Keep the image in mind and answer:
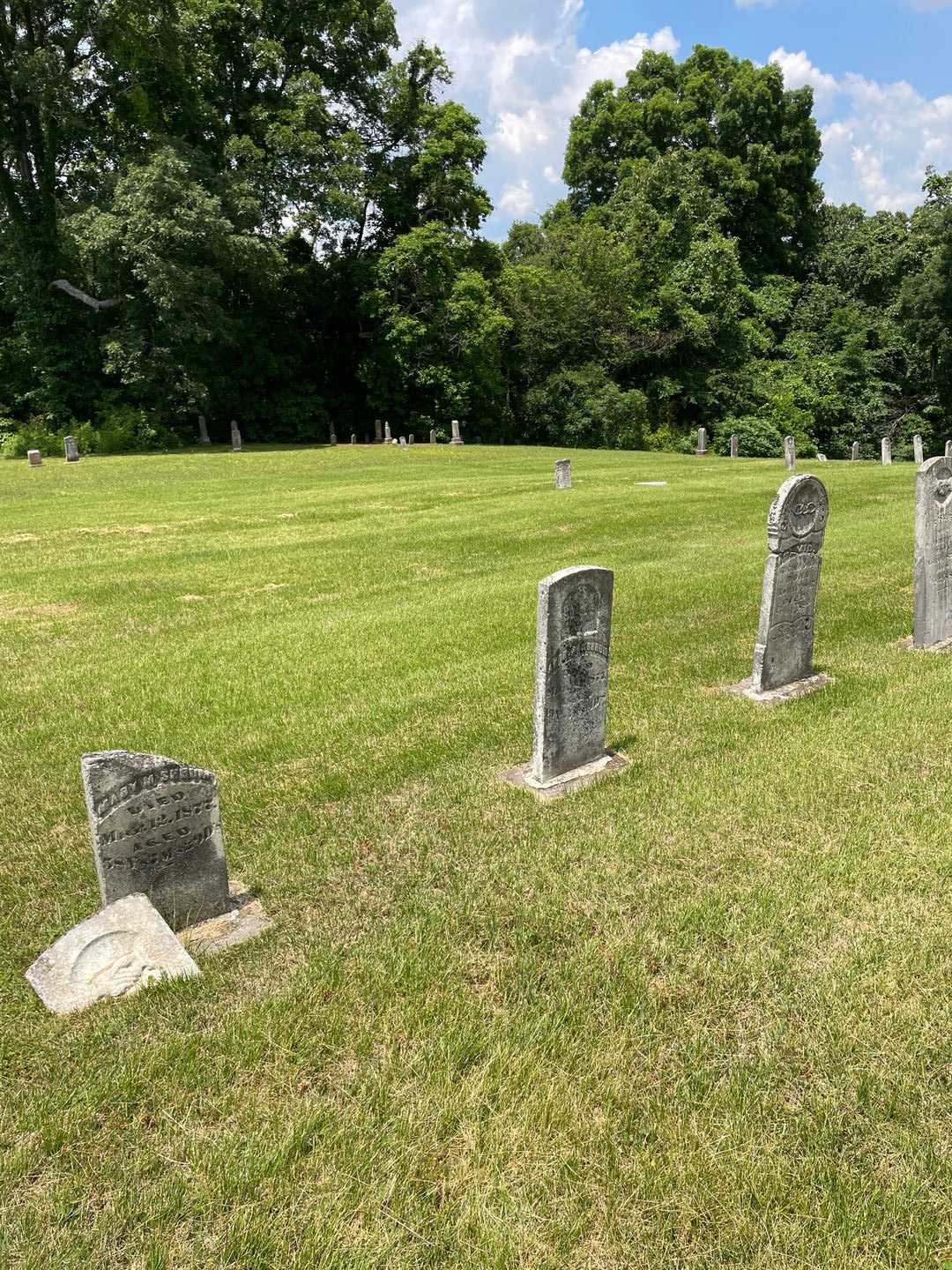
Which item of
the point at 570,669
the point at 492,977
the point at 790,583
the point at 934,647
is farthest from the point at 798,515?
the point at 492,977

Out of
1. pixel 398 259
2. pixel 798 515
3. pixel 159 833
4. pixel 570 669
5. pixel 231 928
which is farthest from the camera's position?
pixel 398 259

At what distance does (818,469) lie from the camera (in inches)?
1005

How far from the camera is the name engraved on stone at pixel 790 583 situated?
617 centimetres

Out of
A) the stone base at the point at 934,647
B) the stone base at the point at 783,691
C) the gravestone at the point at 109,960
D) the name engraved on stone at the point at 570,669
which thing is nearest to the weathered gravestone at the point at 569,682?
the name engraved on stone at the point at 570,669

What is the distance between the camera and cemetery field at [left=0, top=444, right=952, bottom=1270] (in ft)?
7.64

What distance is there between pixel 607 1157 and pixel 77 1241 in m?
1.60

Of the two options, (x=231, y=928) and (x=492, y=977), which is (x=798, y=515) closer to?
(x=492, y=977)

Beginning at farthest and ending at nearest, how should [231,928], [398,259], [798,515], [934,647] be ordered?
[398,259], [934,647], [798,515], [231,928]

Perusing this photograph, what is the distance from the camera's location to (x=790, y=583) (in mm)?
6312

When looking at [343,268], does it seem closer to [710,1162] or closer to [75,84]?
[75,84]

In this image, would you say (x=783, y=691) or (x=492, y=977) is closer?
(x=492, y=977)

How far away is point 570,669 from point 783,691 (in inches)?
91.9

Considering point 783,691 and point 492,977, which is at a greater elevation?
point 783,691

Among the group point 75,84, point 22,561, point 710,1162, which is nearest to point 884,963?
point 710,1162
